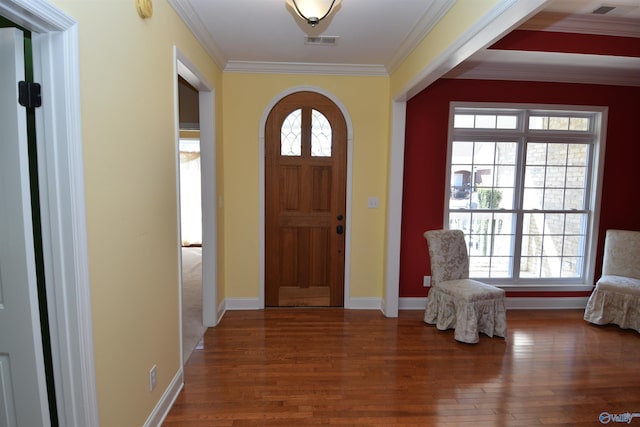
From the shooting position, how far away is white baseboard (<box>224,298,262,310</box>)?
3930 mm

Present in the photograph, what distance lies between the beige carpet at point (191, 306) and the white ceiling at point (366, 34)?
260cm

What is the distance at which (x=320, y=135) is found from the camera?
3.83 meters

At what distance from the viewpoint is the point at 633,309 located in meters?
3.48

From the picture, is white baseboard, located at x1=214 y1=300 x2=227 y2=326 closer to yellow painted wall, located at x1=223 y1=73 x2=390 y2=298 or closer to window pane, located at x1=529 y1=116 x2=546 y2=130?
yellow painted wall, located at x1=223 y1=73 x2=390 y2=298

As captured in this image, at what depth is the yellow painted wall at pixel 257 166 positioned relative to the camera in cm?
373

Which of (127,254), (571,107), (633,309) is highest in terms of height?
(571,107)

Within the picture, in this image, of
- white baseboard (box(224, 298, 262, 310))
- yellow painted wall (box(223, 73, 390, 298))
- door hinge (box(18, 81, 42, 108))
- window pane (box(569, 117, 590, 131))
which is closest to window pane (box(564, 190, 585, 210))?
window pane (box(569, 117, 590, 131))

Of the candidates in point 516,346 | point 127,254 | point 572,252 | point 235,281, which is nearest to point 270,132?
point 235,281

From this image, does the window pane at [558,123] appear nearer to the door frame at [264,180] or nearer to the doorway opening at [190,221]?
the door frame at [264,180]

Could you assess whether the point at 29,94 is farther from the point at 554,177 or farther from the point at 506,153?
the point at 554,177

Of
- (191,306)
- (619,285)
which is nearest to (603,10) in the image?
(619,285)

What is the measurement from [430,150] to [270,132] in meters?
1.80

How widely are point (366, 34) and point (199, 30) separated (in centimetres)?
134

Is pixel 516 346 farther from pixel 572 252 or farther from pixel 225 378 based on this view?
pixel 225 378
